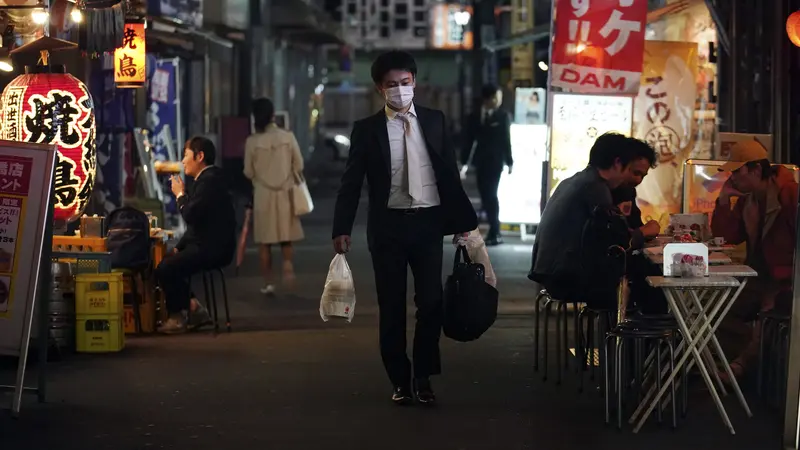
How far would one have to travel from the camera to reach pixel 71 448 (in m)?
7.95

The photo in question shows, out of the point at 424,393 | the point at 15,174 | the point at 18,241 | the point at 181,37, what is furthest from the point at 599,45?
the point at 181,37

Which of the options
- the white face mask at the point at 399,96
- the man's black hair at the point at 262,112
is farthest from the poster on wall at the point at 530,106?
the white face mask at the point at 399,96

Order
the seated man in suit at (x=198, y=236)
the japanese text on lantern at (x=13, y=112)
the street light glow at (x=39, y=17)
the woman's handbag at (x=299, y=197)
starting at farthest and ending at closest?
1. the woman's handbag at (x=299, y=197)
2. the seated man in suit at (x=198, y=236)
3. the street light glow at (x=39, y=17)
4. the japanese text on lantern at (x=13, y=112)

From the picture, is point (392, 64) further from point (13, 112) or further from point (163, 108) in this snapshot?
point (163, 108)

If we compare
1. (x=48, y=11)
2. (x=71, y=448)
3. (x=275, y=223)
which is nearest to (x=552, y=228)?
(x=71, y=448)

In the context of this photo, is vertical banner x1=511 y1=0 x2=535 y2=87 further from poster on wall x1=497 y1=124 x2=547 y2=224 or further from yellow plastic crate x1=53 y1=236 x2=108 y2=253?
yellow plastic crate x1=53 y1=236 x2=108 y2=253

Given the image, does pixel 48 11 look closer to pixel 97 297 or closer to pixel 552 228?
pixel 97 297

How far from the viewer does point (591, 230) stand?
8961mm

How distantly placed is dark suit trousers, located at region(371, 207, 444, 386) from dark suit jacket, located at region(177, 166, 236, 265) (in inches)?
139

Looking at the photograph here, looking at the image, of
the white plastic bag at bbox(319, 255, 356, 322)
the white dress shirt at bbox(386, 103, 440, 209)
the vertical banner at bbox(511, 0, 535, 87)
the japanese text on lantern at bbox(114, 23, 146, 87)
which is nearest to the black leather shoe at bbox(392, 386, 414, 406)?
the white plastic bag at bbox(319, 255, 356, 322)

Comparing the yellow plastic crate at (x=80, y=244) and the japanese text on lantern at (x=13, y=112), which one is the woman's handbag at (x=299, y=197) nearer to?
the yellow plastic crate at (x=80, y=244)

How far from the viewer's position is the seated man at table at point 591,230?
29.3ft

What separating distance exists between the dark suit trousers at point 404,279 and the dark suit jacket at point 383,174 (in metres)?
0.10

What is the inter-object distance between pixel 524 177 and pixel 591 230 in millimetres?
11967
